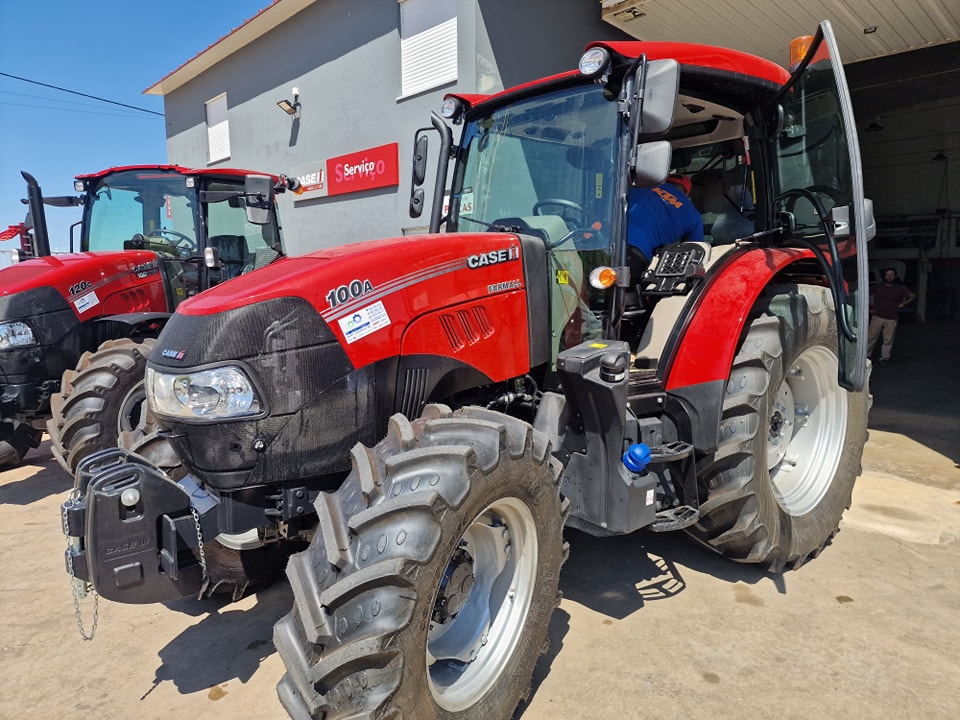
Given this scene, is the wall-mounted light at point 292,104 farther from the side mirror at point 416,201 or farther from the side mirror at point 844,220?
the side mirror at point 844,220

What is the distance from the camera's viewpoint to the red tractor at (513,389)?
182cm

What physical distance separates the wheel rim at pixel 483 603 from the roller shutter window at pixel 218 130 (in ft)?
40.6

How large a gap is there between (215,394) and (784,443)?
2.99m

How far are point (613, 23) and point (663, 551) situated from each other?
664cm

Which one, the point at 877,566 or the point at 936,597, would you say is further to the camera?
the point at 877,566

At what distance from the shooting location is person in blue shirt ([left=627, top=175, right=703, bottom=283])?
10.5 ft

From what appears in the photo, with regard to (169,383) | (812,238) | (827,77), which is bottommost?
(169,383)

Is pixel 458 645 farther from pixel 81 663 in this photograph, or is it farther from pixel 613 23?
pixel 613 23

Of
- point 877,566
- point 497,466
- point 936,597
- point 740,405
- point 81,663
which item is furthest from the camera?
point 877,566

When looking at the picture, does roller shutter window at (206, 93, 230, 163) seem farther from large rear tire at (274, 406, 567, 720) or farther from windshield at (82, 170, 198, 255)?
large rear tire at (274, 406, 567, 720)

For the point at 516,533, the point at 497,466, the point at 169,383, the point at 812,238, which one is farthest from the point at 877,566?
the point at 169,383

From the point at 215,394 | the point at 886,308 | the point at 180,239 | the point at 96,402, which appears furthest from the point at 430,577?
the point at 886,308

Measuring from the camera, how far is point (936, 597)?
3.03m

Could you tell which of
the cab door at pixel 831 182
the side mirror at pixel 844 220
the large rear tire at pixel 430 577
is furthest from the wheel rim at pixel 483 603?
the side mirror at pixel 844 220
